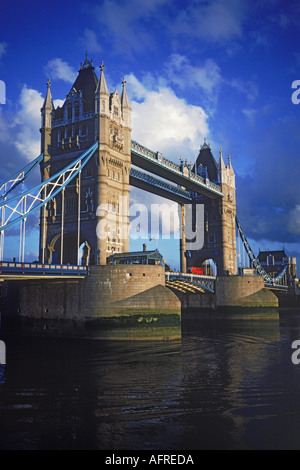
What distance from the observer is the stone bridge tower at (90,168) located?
155 ft

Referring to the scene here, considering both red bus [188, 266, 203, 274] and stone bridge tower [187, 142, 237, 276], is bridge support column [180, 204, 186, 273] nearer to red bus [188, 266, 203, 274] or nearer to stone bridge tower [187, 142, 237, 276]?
stone bridge tower [187, 142, 237, 276]

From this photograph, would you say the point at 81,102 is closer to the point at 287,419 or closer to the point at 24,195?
the point at 24,195

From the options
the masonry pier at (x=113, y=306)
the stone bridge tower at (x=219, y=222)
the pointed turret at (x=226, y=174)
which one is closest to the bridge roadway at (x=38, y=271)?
the masonry pier at (x=113, y=306)

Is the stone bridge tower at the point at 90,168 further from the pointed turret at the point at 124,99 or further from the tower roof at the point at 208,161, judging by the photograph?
the tower roof at the point at 208,161

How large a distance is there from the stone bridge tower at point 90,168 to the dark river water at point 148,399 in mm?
20527

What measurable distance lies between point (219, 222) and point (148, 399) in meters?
66.6

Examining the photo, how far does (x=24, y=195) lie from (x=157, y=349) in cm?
1945

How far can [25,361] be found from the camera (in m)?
25.2

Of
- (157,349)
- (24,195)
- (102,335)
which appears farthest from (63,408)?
(24,195)

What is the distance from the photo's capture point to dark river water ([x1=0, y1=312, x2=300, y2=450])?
1177cm

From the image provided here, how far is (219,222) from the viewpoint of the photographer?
8069 cm

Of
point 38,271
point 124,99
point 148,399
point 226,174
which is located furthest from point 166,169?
point 148,399

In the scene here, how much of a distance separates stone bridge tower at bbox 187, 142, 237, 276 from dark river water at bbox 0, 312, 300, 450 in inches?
1983

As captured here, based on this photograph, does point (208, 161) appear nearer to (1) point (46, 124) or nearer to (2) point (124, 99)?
(2) point (124, 99)
